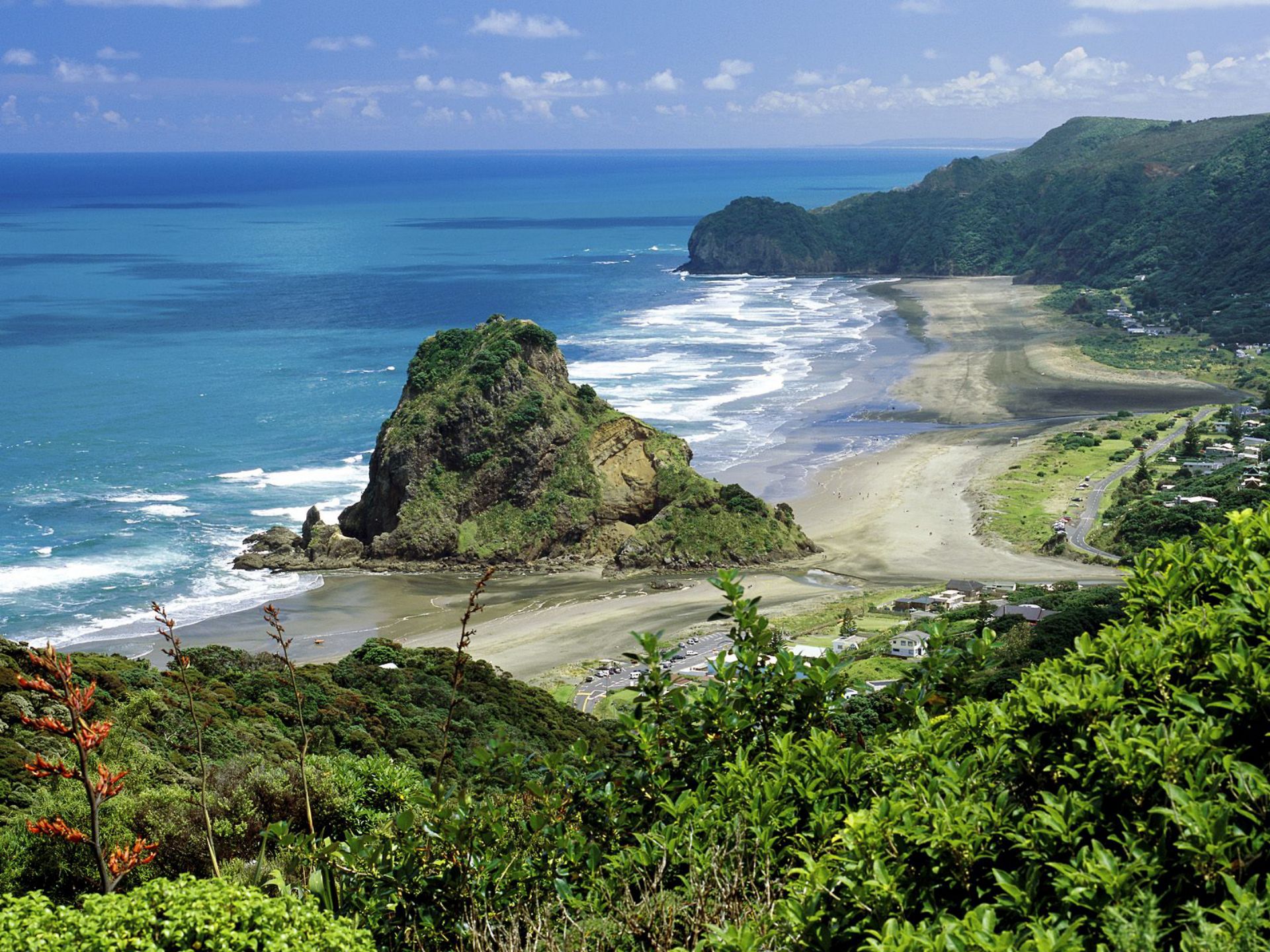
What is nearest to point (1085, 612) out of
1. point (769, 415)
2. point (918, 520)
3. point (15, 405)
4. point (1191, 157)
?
point (918, 520)

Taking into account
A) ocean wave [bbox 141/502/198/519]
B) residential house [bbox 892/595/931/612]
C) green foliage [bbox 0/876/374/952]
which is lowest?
residential house [bbox 892/595/931/612]

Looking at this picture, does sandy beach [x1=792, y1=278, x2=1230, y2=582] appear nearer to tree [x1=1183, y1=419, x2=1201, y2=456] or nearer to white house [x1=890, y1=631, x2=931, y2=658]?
tree [x1=1183, y1=419, x2=1201, y2=456]

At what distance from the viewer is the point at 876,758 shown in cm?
851

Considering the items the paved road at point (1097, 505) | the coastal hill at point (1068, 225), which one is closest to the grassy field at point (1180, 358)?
the coastal hill at point (1068, 225)

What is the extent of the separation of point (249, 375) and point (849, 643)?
63.2m

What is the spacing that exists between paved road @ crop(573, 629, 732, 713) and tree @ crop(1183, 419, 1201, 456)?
35.2m

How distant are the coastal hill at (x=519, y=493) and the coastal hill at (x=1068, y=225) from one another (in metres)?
80.8

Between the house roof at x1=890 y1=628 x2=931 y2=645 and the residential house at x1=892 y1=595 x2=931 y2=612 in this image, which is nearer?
the house roof at x1=890 y1=628 x2=931 y2=645

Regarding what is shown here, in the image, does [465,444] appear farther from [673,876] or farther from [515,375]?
[673,876]

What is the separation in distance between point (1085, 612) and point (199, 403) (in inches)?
2475

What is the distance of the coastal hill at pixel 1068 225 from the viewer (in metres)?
129

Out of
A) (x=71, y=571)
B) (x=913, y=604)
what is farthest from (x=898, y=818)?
(x=71, y=571)

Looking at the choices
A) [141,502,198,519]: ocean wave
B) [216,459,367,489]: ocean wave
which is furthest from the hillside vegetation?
[216,459,367,489]: ocean wave

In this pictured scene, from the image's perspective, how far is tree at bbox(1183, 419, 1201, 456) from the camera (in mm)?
63472
